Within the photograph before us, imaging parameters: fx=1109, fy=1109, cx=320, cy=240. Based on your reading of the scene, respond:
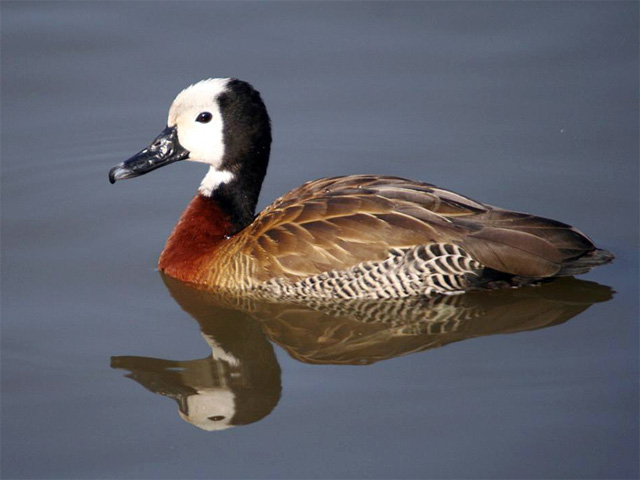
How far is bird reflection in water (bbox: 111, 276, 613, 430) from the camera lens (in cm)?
723

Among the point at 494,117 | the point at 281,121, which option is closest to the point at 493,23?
the point at 494,117

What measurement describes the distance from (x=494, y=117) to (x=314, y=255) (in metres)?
3.16

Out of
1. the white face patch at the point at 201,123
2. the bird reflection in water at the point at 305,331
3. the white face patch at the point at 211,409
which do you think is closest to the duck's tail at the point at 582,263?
the bird reflection in water at the point at 305,331

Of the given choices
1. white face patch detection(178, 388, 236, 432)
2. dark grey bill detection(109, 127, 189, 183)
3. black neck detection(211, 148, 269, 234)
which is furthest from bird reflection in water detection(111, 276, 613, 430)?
dark grey bill detection(109, 127, 189, 183)

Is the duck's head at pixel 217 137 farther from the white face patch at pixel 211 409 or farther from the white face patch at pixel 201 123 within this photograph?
the white face patch at pixel 211 409

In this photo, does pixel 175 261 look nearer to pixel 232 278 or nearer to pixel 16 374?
pixel 232 278

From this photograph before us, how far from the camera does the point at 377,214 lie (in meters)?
7.97

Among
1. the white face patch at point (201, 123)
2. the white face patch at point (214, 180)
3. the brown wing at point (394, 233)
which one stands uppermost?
the white face patch at point (201, 123)

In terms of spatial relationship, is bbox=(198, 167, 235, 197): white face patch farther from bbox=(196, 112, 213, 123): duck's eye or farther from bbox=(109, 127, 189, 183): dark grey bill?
bbox=(196, 112, 213, 123): duck's eye

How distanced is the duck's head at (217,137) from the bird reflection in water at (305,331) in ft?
3.07

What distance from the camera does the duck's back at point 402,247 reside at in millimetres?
7934

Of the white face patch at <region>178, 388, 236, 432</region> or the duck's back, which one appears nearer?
the white face patch at <region>178, 388, 236, 432</region>

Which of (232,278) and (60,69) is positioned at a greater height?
(60,69)

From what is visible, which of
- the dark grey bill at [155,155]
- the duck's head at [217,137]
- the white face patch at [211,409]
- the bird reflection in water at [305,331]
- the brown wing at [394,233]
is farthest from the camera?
the dark grey bill at [155,155]
